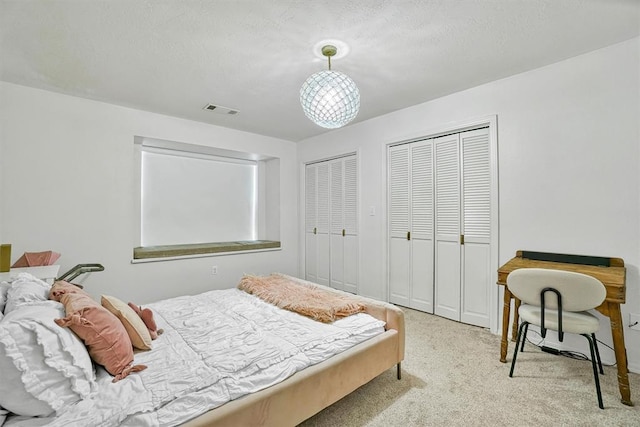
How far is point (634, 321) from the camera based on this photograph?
7.05 ft

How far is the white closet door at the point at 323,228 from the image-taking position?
15.2 feet

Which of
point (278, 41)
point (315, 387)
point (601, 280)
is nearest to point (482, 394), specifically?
point (601, 280)

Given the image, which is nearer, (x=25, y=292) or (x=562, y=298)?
(x=25, y=292)

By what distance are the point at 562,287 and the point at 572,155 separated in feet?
4.03

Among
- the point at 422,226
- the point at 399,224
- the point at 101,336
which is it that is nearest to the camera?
the point at 101,336

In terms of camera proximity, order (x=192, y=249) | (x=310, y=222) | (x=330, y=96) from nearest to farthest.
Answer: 1. (x=330, y=96)
2. (x=192, y=249)
3. (x=310, y=222)

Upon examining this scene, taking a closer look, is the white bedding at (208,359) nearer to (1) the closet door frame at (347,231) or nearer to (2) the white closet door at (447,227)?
(2) the white closet door at (447,227)

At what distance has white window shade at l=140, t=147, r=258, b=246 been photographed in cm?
409

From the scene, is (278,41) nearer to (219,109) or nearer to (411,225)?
(219,109)

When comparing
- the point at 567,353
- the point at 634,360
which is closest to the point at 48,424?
the point at 567,353

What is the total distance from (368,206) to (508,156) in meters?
1.71

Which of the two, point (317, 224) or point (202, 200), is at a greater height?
point (202, 200)

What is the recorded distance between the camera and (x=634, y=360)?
216cm

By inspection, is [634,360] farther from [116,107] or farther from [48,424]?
[116,107]
